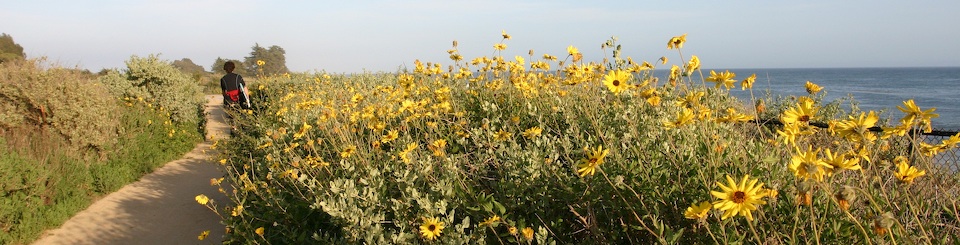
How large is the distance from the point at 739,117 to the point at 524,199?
0.86 meters

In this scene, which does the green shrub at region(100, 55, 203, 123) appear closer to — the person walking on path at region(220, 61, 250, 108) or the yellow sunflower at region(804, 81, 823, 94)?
the person walking on path at region(220, 61, 250, 108)

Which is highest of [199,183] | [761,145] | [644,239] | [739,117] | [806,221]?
[739,117]

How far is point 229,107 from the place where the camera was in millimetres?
8328

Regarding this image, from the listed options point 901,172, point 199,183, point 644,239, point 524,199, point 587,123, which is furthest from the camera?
point 199,183

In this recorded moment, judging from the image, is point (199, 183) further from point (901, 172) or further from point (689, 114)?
point (901, 172)

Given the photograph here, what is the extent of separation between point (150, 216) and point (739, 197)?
5.61m

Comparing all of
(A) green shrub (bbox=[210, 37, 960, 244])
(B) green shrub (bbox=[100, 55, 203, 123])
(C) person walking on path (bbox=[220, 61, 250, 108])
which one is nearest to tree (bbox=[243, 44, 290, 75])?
(B) green shrub (bbox=[100, 55, 203, 123])

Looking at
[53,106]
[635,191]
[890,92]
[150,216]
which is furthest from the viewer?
[890,92]

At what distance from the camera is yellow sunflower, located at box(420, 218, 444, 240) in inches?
80.7

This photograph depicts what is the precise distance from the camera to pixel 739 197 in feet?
4.33

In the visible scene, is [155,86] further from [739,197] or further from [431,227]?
[739,197]

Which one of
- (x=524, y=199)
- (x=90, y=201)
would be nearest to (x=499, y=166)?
(x=524, y=199)

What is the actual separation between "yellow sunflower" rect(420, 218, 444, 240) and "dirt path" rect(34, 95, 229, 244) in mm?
2865

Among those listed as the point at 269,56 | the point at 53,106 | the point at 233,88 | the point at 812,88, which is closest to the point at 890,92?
the point at 269,56
